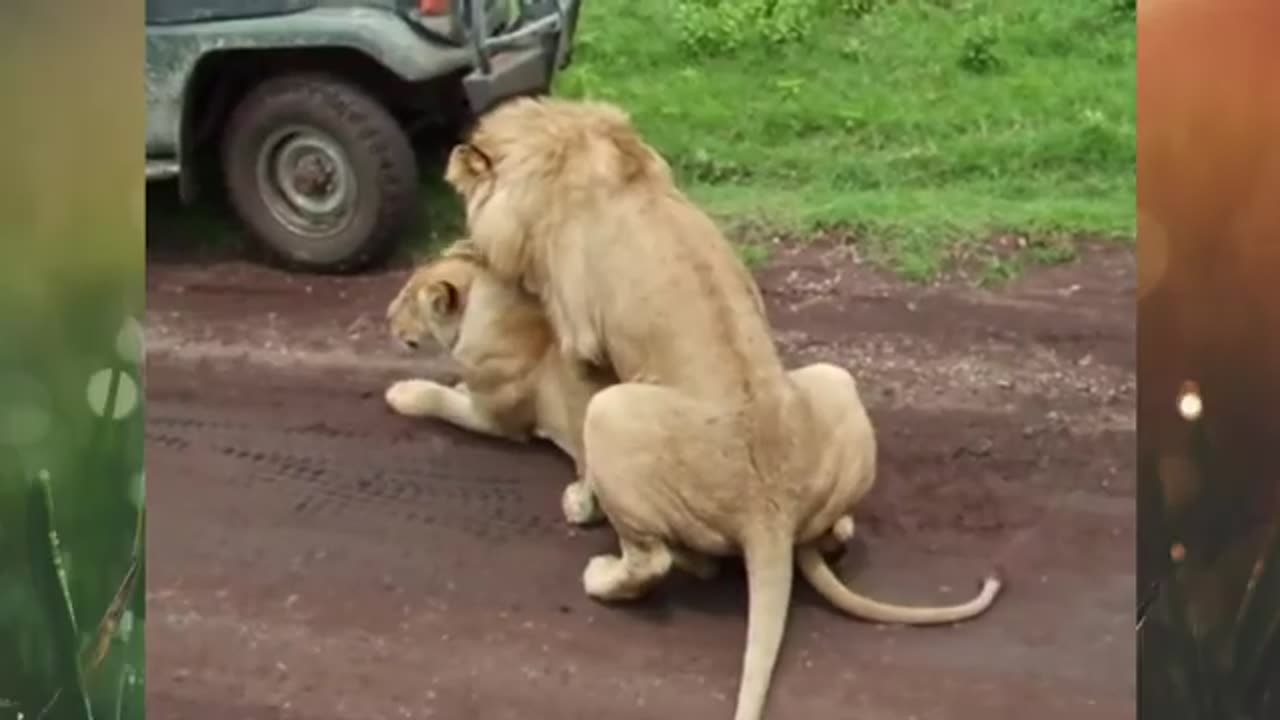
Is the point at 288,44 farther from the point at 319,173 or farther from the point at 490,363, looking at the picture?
the point at 490,363

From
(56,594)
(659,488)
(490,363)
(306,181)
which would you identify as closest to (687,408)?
(659,488)

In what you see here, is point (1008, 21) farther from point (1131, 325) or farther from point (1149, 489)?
point (1149, 489)

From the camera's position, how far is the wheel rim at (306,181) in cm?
149

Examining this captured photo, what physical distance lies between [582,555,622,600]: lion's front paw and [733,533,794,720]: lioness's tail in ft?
0.30

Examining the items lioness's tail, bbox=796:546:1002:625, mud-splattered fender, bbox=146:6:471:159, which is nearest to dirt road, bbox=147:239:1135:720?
lioness's tail, bbox=796:546:1002:625

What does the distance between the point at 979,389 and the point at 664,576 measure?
259 millimetres

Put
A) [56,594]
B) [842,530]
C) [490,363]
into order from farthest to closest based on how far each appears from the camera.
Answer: [490,363]
[842,530]
[56,594]

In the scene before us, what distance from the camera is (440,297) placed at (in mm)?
1512

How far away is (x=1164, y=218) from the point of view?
4.30ft

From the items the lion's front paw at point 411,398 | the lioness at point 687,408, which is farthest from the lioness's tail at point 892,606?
the lion's front paw at point 411,398

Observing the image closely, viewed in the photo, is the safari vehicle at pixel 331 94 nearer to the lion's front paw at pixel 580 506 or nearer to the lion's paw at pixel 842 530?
the lion's front paw at pixel 580 506

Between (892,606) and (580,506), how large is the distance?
23 cm

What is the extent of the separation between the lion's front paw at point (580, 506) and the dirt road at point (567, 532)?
0.4 inches

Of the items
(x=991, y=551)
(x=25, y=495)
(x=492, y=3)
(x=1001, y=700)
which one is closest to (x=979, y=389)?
(x=991, y=551)
